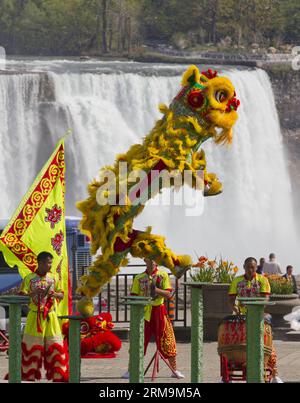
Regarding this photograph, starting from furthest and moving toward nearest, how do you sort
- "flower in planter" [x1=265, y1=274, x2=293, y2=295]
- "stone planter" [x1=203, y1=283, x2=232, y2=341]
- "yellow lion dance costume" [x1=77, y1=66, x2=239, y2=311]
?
1. "flower in planter" [x1=265, y1=274, x2=293, y2=295]
2. "stone planter" [x1=203, y1=283, x2=232, y2=341]
3. "yellow lion dance costume" [x1=77, y1=66, x2=239, y2=311]

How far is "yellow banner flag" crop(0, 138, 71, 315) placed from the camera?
17.1 m

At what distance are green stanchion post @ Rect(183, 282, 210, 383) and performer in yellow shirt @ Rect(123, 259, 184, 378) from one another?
9.46ft

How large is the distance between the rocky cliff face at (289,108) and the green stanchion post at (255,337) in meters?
51.3

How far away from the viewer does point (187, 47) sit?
80.9 m

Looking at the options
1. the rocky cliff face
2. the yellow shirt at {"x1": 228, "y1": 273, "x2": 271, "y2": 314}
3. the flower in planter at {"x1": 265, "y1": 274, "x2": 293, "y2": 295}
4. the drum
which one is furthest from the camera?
the rocky cliff face

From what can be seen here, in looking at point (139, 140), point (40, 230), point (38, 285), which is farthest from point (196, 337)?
point (139, 140)

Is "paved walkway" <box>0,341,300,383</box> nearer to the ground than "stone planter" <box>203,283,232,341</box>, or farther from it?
nearer to the ground

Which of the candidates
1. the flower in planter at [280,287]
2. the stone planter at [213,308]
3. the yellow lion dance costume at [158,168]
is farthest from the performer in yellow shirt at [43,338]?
the flower in planter at [280,287]

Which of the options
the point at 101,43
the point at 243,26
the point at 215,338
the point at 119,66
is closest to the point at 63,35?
the point at 101,43

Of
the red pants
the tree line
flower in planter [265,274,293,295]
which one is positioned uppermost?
the tree line

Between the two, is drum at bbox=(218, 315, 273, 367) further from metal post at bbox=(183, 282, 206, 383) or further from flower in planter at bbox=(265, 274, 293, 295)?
flower in planter at bbox=(265, 274, 293, 295)

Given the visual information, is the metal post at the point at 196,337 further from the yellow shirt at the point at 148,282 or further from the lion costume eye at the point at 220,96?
the yellow shirt at the point at 148,282

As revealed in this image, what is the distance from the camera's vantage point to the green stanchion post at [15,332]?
49.6ft

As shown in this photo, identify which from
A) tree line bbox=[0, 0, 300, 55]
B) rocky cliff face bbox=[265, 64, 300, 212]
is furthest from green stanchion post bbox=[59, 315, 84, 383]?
tree line bbox=[0, 0, 300, 55]
